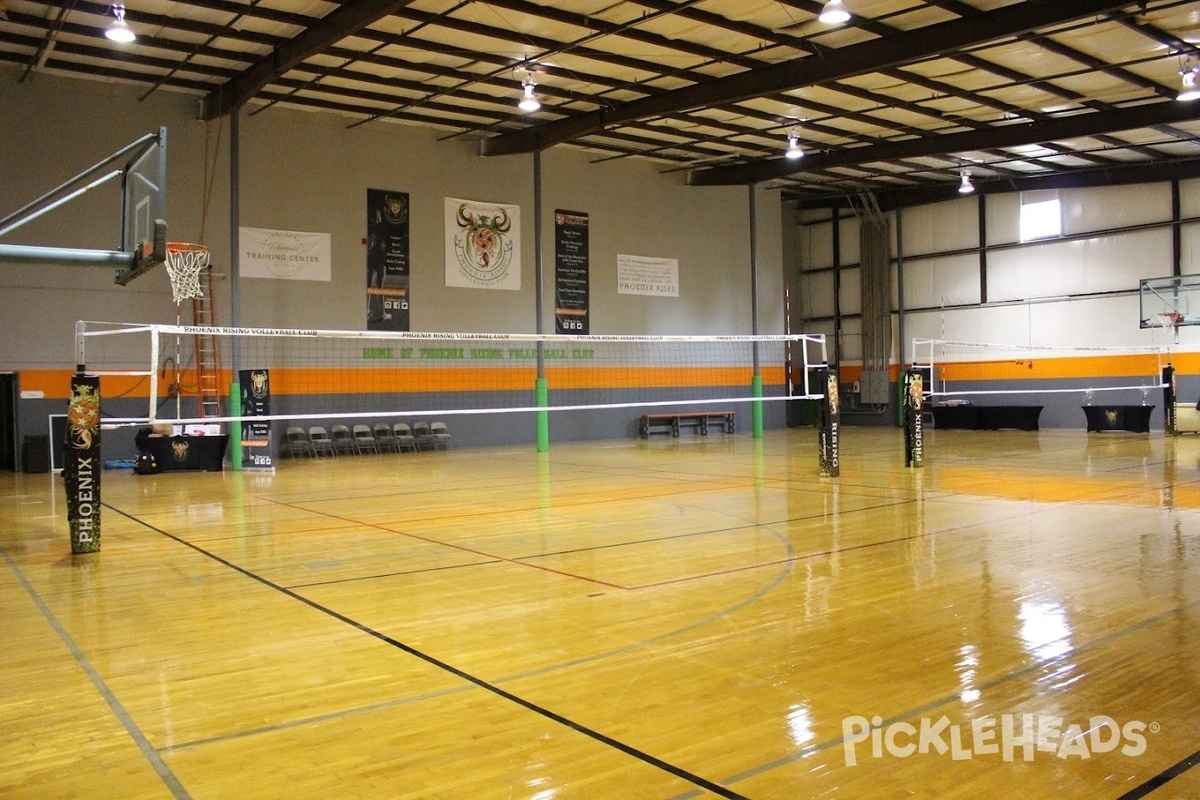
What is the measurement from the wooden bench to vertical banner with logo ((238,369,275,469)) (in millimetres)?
8449

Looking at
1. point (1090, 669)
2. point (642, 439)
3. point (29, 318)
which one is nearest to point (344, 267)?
point (29, 318)

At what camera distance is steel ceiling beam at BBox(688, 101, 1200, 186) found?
15.4 metres

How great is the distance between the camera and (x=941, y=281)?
2306cm

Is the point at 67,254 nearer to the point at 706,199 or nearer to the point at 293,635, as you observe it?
the point at 293,635

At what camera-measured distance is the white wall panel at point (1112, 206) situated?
19.5 metres

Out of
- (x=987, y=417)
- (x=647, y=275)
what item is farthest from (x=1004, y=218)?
(x=647, y=275)

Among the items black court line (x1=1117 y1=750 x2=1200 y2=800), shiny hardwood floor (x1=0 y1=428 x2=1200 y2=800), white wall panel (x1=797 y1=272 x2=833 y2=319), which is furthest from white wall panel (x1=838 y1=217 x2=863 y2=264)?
black court line (x1=1117 y1=750 x2=1200 y2=800)

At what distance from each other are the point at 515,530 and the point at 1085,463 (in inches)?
345

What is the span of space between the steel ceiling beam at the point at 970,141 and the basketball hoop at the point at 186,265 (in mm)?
11111

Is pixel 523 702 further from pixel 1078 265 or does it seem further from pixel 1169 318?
pixel 1078 265

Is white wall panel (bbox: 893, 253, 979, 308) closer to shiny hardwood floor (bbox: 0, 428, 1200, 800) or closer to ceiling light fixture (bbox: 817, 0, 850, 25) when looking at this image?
ceiling light fixture (bbox: 817, 0, 850, 25)

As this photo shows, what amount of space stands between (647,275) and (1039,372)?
29.7ft

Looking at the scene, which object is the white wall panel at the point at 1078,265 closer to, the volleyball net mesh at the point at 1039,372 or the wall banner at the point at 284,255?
the volleyball net mesh at the point at 1039,372

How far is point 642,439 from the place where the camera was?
2027 centimetres
